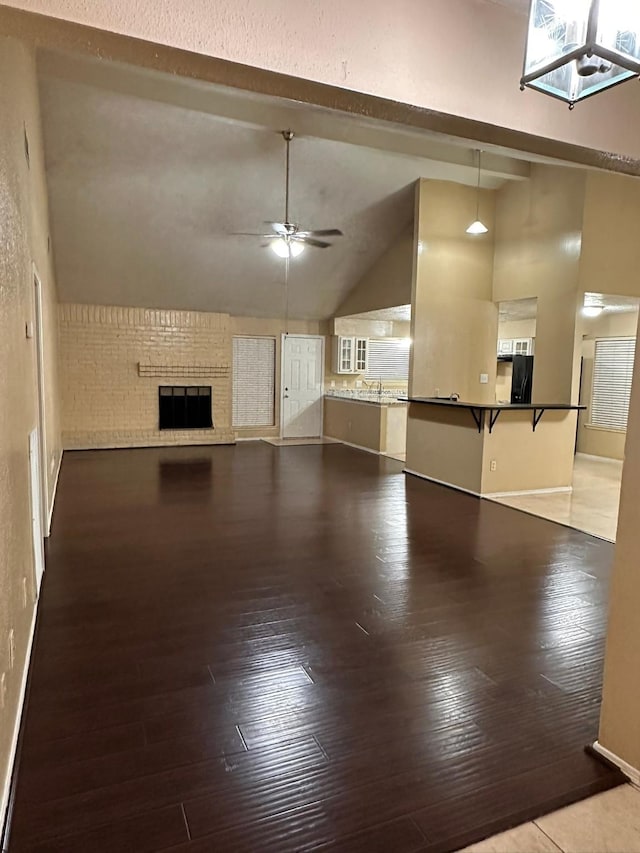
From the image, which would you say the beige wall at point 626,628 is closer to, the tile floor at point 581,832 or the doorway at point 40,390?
the tile floor at point 581,832

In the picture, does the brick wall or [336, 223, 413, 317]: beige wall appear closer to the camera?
[336, 223, 413, 317]: beige wall

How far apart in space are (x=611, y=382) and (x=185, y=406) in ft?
23.4

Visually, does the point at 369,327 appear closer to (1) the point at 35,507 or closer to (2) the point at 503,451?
(2) the point at 503,451

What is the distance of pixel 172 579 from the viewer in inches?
136

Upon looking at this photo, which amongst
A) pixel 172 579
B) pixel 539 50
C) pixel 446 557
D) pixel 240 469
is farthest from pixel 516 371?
pixel 539 50

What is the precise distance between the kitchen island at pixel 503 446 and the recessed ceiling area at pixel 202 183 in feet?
9.65

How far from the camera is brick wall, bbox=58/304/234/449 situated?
8430mm

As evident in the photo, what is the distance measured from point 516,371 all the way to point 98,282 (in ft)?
22.8

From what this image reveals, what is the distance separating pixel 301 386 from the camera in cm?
1023

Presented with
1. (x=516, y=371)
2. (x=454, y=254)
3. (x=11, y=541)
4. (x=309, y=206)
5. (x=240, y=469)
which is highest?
(x=309, y=206)

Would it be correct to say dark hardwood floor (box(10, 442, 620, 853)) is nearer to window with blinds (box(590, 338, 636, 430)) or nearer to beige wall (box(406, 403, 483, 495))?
beige wall (box(406, 403, 483, 495))

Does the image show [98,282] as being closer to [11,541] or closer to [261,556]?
[261,556]

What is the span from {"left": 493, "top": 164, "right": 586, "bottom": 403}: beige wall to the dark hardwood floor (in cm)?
241

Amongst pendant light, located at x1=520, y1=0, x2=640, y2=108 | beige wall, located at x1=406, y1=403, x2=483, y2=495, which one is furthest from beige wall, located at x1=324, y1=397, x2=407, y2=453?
pendant light, located at x1=520, y1=0, x2=640, y2=108
